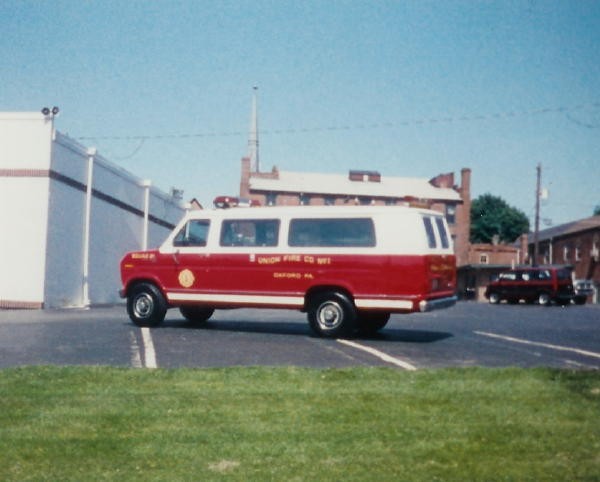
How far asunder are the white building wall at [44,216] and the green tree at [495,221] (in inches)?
2939

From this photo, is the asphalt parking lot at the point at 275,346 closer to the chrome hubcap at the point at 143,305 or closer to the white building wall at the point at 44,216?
the chrome hubcap at the point at 143,305

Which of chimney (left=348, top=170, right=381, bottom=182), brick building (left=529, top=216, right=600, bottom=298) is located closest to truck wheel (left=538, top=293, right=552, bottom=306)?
brick building (left=529, top=216, right=600, bottom=298)

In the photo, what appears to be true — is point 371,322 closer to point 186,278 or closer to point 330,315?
point 330,315

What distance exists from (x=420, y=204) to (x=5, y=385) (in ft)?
26.2

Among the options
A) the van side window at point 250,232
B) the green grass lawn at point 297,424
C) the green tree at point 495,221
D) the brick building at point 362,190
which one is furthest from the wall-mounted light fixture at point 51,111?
the green tree at point 495,221

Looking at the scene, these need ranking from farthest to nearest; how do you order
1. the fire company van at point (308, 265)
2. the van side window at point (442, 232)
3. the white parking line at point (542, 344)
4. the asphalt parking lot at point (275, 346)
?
the van side window at point (442, 232)
the fire company van at point (308, 265)
the white parking line at point (542, 344)
the asphalt parking lot at point (275, 346)

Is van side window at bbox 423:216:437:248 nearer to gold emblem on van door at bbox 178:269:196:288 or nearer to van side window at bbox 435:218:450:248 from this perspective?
van side window at bbox 435:218:450:248

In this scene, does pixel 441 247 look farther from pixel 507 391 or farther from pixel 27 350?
pixel 27 350

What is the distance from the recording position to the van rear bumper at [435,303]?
11922 mm

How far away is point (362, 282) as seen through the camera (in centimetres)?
1230

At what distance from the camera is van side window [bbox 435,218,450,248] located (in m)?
13.1

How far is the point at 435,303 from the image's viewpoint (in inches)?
483

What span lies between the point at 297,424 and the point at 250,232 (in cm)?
777

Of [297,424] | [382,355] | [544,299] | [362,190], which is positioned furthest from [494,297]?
[297,424]
